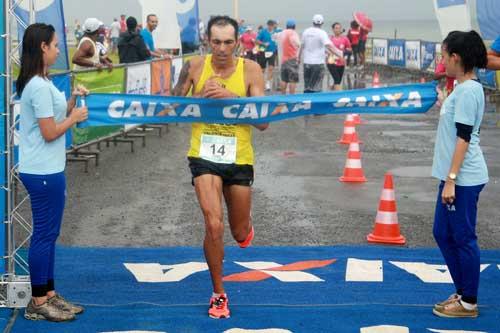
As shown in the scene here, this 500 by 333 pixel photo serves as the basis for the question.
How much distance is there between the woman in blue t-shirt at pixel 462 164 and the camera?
5930 mm

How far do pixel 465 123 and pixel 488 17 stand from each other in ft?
8.53

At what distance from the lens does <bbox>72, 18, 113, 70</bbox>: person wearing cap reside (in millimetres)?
13469

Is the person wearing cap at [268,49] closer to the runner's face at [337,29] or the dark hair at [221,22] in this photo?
the runner's face at [337,29]

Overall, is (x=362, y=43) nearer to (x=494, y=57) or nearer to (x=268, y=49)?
(x=268, y=49)

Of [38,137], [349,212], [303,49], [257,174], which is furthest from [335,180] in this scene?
[303,49]

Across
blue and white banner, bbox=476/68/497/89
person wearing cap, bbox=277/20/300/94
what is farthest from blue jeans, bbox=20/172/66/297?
blue and white banner, bbox=476/68/497/89

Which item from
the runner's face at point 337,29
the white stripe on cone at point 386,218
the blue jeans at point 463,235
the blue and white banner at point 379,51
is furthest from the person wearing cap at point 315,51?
the blue and white banner at point 379,51

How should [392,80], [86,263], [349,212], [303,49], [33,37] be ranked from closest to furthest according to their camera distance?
[33,37] → [86,263] → [349,212] → [303,49] → [392,80]

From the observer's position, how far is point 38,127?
5855mm

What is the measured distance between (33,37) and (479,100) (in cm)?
282

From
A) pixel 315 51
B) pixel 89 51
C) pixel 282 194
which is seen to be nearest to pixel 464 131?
pixel 282 194

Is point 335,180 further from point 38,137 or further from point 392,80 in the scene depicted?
point 392,80

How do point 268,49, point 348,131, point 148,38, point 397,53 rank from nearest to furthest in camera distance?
1. point 348,131
2. point 148,38
3. point 268,49
4. point 397,53

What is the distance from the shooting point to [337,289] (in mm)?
6812
